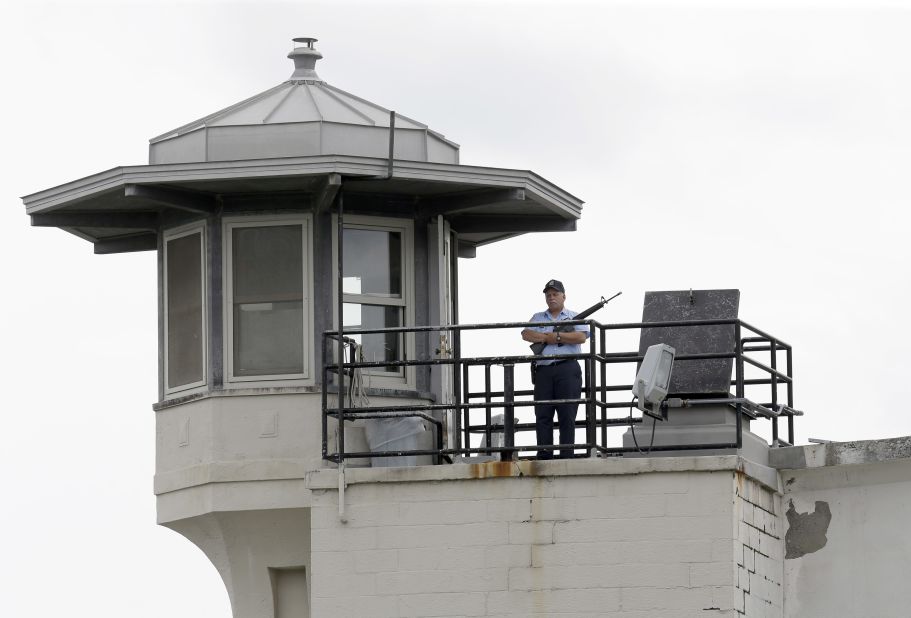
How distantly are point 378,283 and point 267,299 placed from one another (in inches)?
40.3

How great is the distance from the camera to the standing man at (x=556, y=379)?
17406 mm

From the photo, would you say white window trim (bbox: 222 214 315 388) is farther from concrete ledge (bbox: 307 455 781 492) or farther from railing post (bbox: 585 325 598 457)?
railing post (bbox: 585 325 598 457)

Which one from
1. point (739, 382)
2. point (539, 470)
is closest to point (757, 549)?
point (739, 382)

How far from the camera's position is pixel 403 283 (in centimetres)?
1883

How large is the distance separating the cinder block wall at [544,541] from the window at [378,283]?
2.02 meters

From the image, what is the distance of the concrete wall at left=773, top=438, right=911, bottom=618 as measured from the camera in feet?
56.7

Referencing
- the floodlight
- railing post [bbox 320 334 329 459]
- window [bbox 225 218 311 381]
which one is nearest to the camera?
the floodlight

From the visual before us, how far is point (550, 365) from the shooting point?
17.5m

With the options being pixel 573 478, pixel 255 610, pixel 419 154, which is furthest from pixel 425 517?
pixel 419 154

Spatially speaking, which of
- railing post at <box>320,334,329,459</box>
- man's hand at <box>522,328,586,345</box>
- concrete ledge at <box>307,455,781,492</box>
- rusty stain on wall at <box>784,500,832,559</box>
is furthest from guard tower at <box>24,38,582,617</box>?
rusty stain on wall at <box>784,500,832,559</box>

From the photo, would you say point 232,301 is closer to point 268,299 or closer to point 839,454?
point 268,299

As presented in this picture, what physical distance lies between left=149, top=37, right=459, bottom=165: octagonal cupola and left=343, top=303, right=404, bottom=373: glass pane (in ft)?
4.54

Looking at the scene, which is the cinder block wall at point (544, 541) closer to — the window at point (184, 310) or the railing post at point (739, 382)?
the railing post at point (739, 382)

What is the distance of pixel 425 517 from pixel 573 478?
4.11 ft
